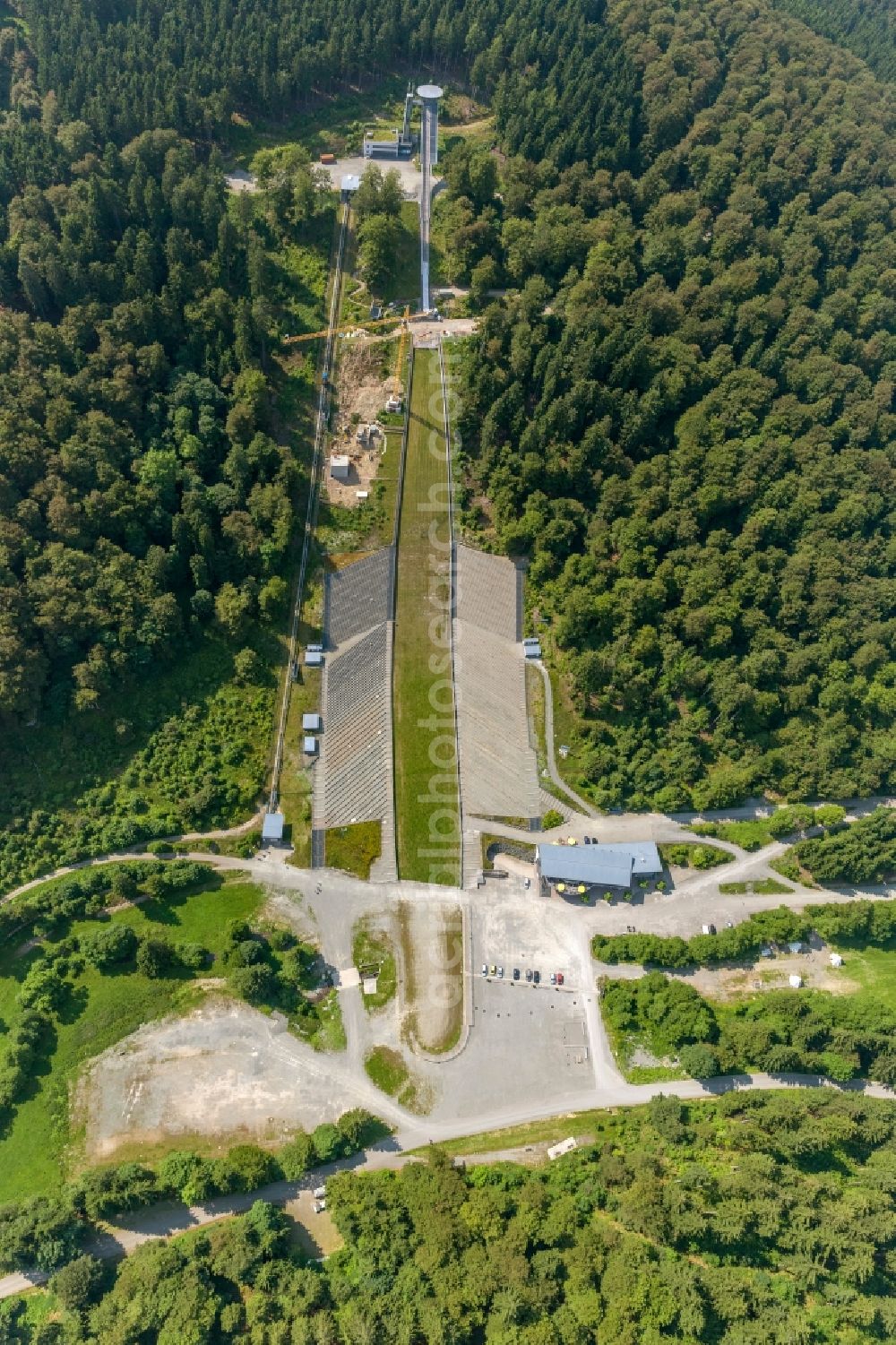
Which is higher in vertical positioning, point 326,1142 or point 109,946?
point 109,946

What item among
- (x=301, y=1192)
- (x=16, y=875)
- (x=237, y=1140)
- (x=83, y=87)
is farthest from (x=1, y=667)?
(x=83, y=87)

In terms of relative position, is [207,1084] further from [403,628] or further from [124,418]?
[124,418]

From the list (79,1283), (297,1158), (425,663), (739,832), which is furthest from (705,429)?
(79,1283)

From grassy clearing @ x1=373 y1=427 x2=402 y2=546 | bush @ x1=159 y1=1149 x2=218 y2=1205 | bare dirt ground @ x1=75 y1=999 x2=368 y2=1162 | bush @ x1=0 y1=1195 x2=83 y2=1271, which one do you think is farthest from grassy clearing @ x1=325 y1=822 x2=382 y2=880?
grassy clearing @ x1=373 y1=427 x2=402 y2=546

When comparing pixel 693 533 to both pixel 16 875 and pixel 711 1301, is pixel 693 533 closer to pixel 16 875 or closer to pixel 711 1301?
pixel 711 1301

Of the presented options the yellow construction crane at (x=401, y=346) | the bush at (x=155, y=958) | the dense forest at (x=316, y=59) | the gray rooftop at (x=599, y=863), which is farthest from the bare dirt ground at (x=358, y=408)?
the bush at (x=155, y=958)

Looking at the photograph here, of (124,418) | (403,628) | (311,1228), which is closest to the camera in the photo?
(311,1228)
